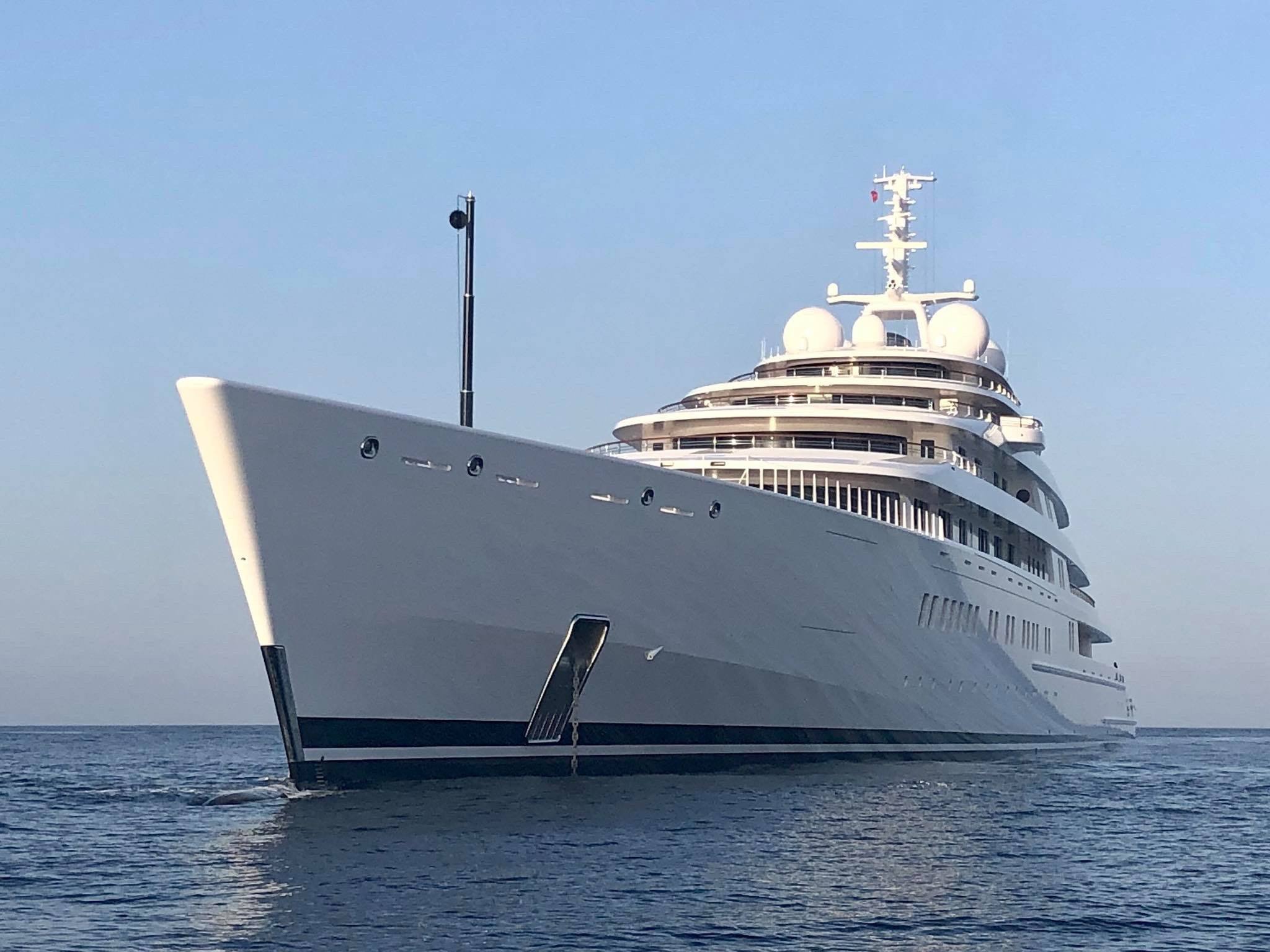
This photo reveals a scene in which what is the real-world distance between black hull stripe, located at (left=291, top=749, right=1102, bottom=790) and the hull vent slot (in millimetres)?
454

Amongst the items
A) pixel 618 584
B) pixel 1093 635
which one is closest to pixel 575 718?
pixel 618 584

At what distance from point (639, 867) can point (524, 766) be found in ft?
25.4

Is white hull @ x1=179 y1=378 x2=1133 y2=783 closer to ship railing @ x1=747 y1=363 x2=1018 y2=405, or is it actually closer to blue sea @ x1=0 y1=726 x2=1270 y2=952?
blue sea @ x1=0 y1=726 x2=1270 y2=952

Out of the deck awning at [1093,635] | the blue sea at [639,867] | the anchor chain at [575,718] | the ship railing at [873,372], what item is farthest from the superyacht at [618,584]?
the deck awning at [1093,635]

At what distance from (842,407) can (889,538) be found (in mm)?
5229

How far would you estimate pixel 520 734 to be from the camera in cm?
2358

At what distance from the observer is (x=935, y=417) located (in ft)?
110

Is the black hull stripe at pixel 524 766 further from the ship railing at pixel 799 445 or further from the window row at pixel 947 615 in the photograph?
the ship railing at pixel 799 445

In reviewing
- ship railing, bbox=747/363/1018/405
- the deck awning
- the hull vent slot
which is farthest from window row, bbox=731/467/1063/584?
the deck awning

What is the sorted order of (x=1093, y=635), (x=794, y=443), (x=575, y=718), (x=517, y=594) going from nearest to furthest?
(x=517, y=594) → (x=575, y=718) → (x=794, y=443) → (x=1093, y=635)

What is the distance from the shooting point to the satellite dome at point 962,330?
137ft

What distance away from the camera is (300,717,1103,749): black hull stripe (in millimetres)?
21969

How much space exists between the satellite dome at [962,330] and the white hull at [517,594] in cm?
1424

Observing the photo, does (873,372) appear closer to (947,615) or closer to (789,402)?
(789,402)
